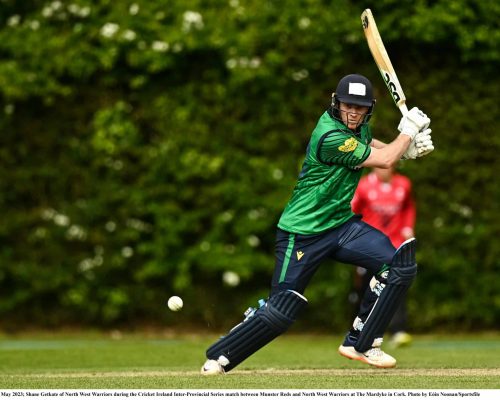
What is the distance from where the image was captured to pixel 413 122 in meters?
7.15

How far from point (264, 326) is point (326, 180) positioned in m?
0.96

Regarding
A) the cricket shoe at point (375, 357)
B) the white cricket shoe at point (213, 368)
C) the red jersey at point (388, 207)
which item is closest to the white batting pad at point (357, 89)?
the cricket shoe at point (375, 357)

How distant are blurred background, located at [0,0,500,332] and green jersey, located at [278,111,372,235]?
424cm

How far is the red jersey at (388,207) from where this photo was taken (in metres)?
10.7

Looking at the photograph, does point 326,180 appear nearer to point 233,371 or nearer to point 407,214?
point 233,371

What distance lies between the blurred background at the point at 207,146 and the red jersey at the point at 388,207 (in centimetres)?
94

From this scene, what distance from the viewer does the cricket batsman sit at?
713cm

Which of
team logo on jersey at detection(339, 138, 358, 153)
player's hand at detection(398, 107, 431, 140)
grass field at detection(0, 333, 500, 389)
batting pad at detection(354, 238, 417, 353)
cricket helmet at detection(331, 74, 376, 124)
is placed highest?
cricket helmet at detection(331, 74, 376, 124)

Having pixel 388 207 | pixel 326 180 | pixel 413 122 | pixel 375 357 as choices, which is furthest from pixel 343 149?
pixel 388 207

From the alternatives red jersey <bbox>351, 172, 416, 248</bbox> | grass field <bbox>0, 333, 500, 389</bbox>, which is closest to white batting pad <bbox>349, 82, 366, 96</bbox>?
grass field <bbox>0, 333, 500, 389</bbox>

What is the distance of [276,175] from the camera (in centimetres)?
1164

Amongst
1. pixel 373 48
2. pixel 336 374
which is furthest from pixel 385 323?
pixel 373 48

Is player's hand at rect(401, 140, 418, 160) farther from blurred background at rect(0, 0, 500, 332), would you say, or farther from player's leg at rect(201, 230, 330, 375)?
blurred background at rect(0, 0, 500, 332)

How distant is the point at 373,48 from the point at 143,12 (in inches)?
174
